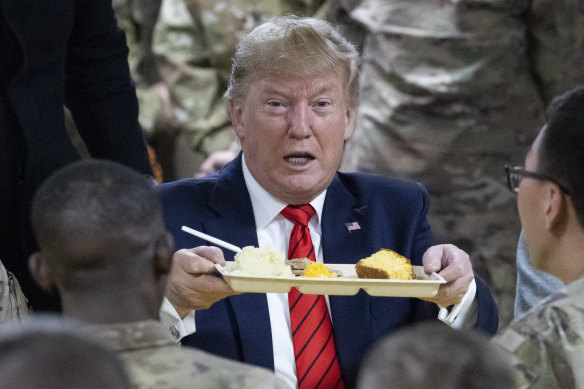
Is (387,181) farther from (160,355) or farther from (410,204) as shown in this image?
(160,355)

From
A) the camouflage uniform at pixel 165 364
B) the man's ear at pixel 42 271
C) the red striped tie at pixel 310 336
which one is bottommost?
the red striped tie at pixel 310 336

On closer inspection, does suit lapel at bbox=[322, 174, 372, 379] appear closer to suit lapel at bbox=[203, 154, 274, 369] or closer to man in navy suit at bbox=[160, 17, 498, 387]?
man in navy suit at bbox=[160, 17, 498, 387]

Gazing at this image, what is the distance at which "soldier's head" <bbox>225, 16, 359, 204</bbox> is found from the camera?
8.21 feet

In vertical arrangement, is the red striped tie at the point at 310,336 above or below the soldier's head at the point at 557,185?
below

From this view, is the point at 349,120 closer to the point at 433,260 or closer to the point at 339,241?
the point at 339,241

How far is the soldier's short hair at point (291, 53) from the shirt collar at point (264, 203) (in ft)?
0.81

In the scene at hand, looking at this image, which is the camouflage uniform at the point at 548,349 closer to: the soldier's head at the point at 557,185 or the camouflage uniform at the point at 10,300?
the soldier's head at the point at 557,185

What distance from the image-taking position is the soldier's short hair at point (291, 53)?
250cm

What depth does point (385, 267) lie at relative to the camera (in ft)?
7.06

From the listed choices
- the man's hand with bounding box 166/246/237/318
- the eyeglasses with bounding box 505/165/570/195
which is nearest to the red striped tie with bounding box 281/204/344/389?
the man's hand with bounding box 166/246/237/318

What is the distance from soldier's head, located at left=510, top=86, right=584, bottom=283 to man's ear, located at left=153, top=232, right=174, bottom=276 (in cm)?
75

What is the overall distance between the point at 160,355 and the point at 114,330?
91 millimetres

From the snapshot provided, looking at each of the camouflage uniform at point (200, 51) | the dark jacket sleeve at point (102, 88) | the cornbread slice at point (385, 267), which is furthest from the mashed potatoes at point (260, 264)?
the camouflage uniform at point (200, 51)

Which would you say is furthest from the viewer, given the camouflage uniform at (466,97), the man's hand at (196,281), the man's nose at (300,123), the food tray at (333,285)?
the camouflage uniform at (466,97)
